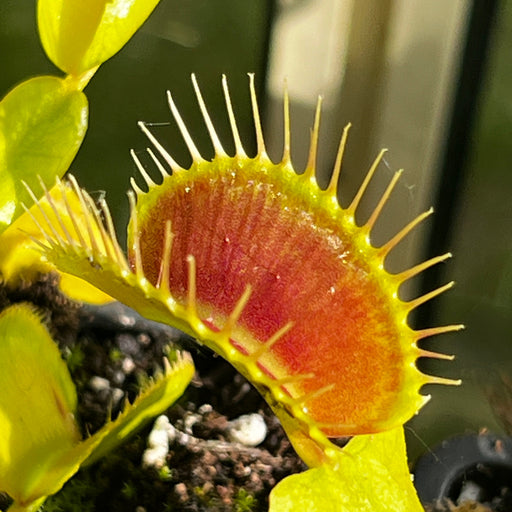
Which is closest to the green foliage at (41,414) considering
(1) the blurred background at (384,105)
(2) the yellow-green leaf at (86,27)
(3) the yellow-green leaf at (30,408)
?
(3) the yellow-green leaf at (30,408)

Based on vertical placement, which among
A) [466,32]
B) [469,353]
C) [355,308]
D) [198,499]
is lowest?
[469,353]

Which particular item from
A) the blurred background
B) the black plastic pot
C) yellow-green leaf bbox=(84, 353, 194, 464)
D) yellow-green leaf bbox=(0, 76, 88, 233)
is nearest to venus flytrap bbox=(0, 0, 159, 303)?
yellow-green leaf bbox=(0, 76, 88, 233)

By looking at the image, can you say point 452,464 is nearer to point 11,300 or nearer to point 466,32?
point 11,300

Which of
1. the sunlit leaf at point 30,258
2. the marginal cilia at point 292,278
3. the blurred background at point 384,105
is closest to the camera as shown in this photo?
the marginal cilia at point 292,278

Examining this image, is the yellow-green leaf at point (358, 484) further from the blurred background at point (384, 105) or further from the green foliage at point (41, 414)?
the blurred background at point (384, 105)

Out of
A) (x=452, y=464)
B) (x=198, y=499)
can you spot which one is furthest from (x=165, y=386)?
(x=452, y=464)

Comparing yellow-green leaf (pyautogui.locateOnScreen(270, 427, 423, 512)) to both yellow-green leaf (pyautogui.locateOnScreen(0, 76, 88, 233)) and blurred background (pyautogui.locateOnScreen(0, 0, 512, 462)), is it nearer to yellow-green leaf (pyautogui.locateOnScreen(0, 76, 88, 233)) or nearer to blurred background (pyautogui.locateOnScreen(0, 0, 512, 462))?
yellow-green leaf (pyautogui.locateOnScreen(0, 76, 88, 233))
